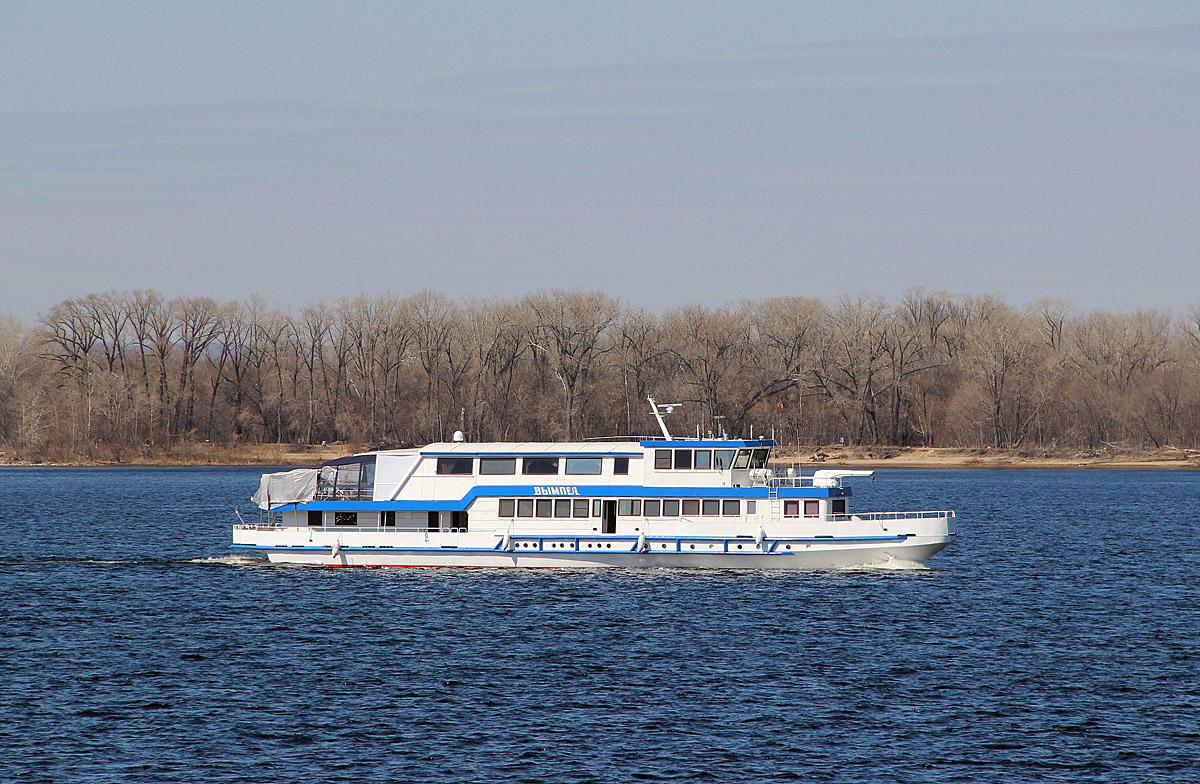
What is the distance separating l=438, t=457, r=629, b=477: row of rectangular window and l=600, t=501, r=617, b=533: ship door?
53.9 inches

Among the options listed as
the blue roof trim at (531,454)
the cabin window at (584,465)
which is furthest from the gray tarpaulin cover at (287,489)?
the cabin window at (584,465)

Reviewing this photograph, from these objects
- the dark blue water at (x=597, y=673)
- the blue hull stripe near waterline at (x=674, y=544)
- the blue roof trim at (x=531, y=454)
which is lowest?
the dark blue water at (x=597, y=673)

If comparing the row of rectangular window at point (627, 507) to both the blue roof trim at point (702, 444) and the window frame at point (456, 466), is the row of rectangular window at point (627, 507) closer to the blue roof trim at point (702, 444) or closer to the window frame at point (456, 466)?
the window frame at point (456, 466)

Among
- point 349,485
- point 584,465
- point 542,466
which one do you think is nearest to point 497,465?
point 542,466

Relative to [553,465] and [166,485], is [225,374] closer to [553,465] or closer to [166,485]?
[166,485]

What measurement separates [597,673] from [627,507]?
15866 mm

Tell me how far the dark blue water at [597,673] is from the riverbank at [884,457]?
77.9 meters

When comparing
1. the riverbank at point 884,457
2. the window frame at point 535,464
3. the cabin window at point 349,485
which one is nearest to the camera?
the window frame at point 535,464

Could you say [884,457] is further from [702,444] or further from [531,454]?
[531,454]

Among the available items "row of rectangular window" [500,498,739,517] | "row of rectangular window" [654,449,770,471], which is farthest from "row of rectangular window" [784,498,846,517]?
"row of rectangular window" [654,449,770,471]

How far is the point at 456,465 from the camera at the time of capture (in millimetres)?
50188

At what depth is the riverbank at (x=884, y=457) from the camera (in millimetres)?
135875

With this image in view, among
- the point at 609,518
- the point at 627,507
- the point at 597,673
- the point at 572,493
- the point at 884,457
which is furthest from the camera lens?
the point at 884,457

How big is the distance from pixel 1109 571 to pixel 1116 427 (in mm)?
90816
